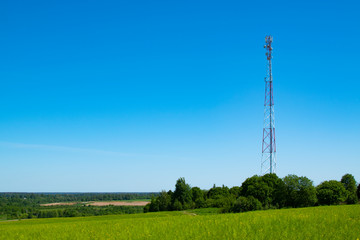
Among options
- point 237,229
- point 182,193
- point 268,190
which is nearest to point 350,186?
point 268,190

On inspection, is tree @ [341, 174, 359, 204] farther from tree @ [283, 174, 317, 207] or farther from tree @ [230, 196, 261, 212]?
tree @ [230, 196, 261, 212]

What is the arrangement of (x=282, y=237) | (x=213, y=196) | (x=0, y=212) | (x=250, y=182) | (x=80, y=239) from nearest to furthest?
1. (x=282, y=237)
2. (x=80, y=239)
3. (x=250, y=182)
4. (x=213, y=196)
5. (x=0, y=212)

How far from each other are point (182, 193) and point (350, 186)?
47207 mm

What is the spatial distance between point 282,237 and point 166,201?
86.6m

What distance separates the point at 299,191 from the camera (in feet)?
192

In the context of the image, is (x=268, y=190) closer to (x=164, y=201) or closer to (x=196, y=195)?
(x=196, y=195)

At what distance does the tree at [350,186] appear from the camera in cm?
6225

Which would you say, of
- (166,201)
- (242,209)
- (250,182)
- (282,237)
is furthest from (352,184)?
(282,237)

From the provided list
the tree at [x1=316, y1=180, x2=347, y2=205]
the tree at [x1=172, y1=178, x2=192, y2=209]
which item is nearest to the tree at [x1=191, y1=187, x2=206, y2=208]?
the tree at [x1=172, y1=178, x2=192, y2=209]

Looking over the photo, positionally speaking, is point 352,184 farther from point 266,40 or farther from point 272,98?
point 266,40

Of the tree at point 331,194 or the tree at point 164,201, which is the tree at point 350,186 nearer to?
the tree at point 331,194

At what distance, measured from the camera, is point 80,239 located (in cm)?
1372

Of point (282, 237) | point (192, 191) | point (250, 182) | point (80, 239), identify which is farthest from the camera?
point (192, 191)

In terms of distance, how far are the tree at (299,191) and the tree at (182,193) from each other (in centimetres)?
3708
